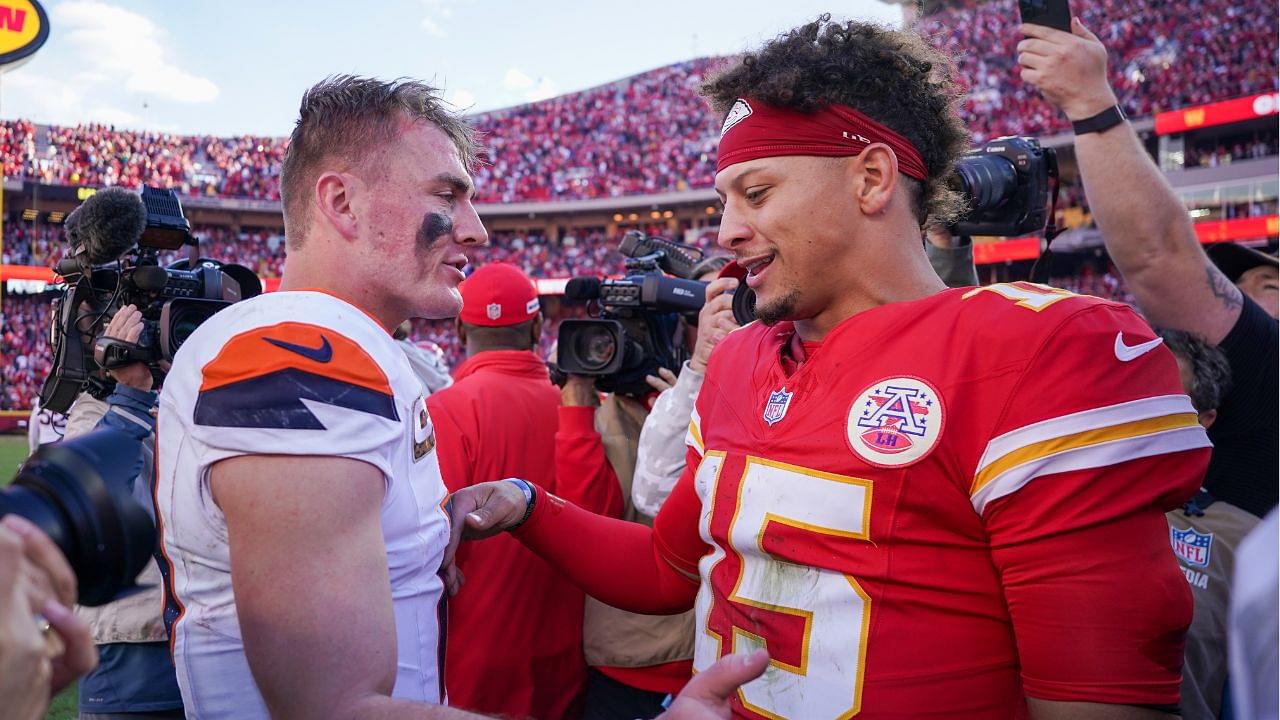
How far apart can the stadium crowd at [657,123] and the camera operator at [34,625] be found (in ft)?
86.6

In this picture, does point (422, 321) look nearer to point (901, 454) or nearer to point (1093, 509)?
point (901, 454)

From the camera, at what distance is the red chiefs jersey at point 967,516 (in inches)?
55.4

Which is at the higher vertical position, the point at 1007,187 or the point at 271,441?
the point at 1007,187

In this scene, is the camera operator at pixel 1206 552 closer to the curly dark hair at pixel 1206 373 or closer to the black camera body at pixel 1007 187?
the curly dark hair at pixel 1206 373

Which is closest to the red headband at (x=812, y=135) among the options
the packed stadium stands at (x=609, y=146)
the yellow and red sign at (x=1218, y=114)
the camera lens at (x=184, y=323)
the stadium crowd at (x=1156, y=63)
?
the camera lens at (x=184, y=323)

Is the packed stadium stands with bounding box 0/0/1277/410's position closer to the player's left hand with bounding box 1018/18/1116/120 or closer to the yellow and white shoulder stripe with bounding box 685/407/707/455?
the yellow and white shoulder stripe with bounding box 685/407/707/455

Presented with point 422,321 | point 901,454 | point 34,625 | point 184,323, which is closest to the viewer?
point 34,625

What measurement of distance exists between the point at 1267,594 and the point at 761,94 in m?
1.52

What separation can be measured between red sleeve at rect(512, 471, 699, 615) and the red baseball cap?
1.54 metres

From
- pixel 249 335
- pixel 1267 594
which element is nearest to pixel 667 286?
pixel 249 335

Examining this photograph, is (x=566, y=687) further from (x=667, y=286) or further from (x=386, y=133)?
(x=386, y=133)

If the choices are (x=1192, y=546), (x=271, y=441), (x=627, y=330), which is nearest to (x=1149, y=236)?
(x=1192, y=546)

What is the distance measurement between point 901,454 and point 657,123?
36079 millimetres

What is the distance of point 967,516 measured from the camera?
155 cm
